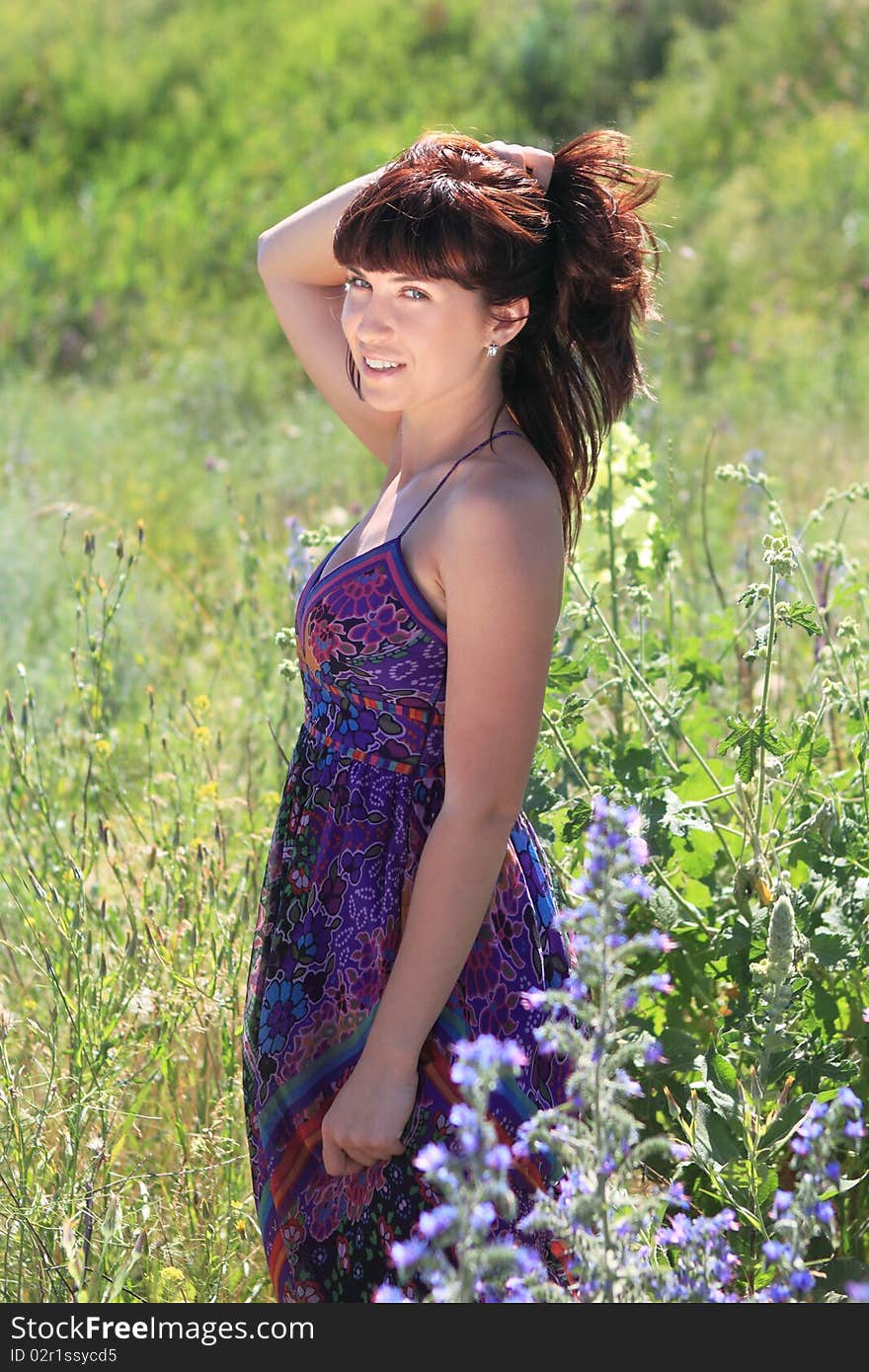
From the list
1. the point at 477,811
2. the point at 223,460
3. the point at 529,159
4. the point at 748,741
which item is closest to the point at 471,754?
the point at 477,811

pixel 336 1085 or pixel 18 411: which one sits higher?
pixel 18 411

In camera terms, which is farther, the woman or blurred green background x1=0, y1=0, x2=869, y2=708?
blurred green background x1=0, y1=0, x2=869, y2=708

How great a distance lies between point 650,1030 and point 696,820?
38 cm

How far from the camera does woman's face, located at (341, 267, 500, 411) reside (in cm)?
163

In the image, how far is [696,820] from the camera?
2.21 metres

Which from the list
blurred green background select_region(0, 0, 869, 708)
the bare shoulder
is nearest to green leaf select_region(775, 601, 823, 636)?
the bare shoulder

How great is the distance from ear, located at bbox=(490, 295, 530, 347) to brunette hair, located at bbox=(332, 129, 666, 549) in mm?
13

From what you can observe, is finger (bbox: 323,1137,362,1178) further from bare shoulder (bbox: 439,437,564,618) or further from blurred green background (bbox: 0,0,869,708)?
blurred green background (bbox: 0,0,869,708)

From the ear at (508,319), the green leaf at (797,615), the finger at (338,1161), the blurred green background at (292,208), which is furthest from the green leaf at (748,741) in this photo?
the blurred green background at (292,208)

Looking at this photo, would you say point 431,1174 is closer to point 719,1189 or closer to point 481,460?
point 481,460

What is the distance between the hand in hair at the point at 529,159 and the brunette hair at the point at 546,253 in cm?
Answer: 1

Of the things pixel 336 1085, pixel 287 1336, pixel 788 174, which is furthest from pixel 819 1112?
pixel 788 174

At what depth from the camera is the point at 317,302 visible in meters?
2.14

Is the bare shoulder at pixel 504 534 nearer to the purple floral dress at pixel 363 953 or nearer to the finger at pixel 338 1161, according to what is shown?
the purple floral dress at pixel 363 953
